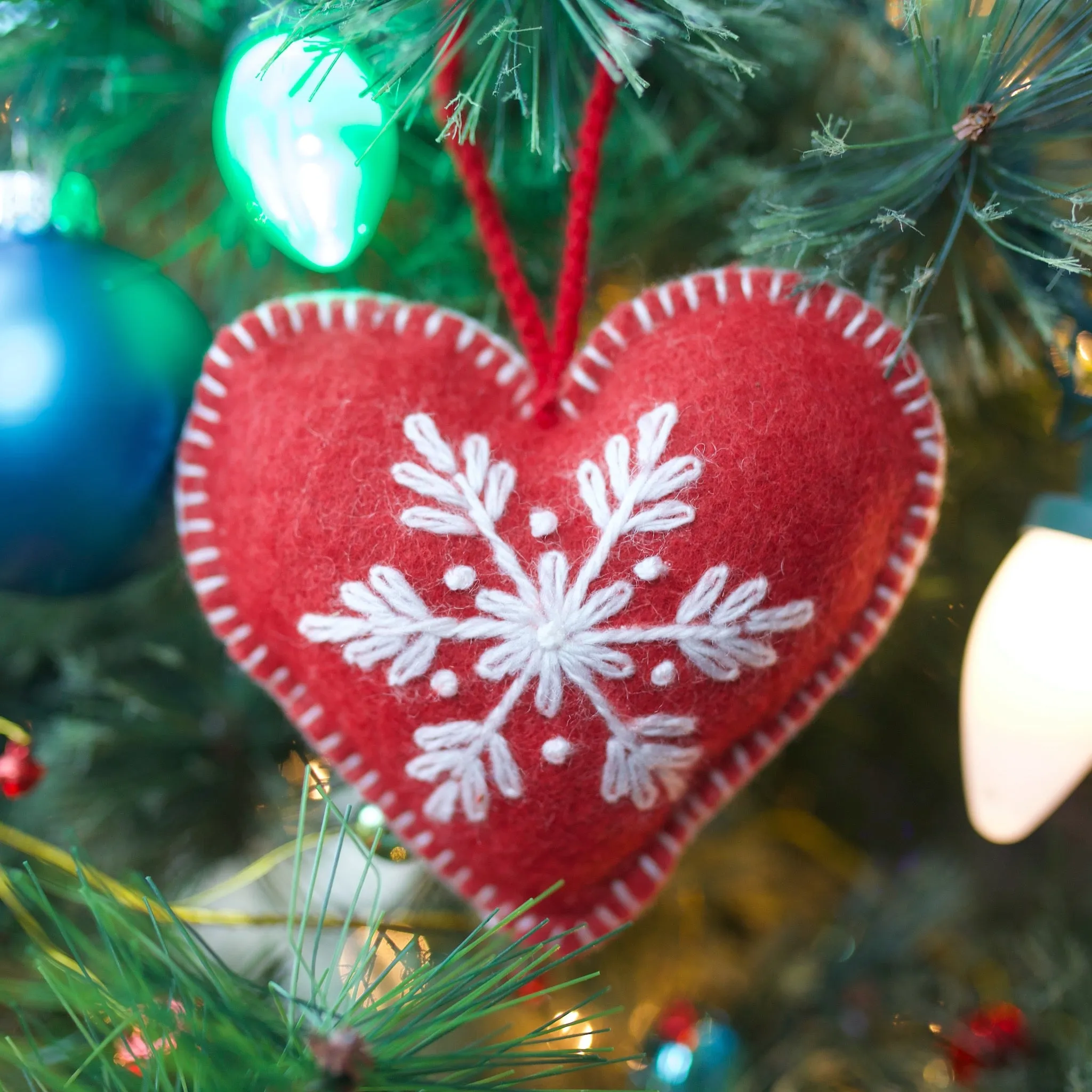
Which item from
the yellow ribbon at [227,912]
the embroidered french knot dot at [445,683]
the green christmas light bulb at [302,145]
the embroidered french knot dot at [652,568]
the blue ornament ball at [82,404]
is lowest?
the yellow ribbon at [227,912]

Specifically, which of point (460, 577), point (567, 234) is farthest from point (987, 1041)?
point (567, 234)

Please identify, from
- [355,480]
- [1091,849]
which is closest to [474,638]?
[355,480]

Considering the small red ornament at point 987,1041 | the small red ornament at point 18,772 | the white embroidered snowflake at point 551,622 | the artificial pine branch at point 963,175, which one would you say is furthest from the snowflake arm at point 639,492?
the small red ornament at point 987,1041

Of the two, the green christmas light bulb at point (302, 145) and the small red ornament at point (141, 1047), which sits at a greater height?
the green christmas light bulb at point (302, 145)

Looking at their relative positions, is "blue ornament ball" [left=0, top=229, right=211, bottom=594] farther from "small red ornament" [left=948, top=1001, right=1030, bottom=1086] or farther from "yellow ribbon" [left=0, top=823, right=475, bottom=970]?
"small red ornament" [left=948, top=1001, right=1030, bottom=1086]

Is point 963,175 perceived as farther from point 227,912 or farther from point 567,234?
point 227,912

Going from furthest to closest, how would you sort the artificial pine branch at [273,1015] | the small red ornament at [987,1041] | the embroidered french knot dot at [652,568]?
the small red ornament at [987,1041] → the embroidered french knot dot at [652,568] → the artificial pine branch at [273,1015]

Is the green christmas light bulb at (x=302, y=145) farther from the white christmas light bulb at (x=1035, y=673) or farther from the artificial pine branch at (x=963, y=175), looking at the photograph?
the white christmas light bulb at (x=1035, y=673)

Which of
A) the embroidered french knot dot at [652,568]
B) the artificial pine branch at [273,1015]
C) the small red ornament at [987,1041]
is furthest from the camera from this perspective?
the small red ornament at [987,1041]
